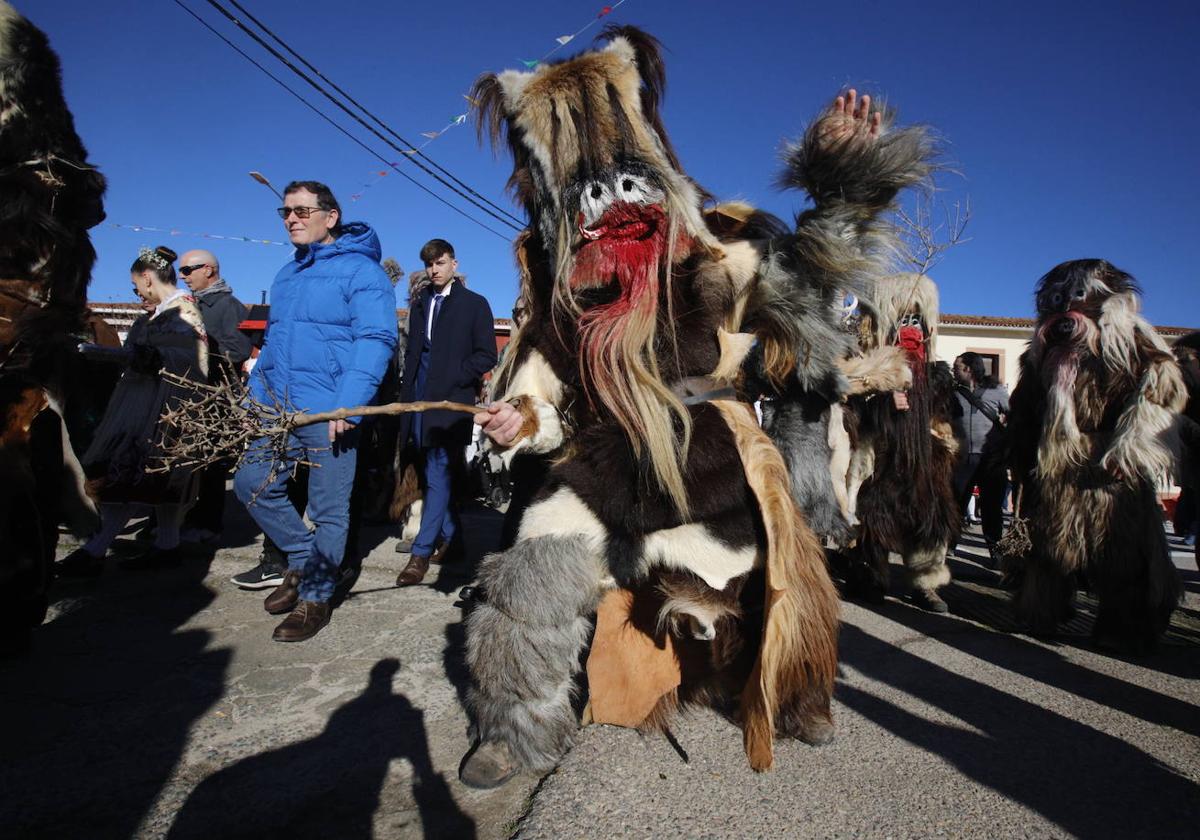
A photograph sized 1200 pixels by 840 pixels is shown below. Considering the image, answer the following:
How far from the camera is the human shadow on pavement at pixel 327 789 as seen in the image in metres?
1.77

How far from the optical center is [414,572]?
4.15 meters

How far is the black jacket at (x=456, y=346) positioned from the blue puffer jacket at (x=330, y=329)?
111cm

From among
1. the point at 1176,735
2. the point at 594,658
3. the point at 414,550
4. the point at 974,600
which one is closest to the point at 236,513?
the point at 414,550

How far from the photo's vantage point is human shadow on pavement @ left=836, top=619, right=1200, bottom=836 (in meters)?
1.95

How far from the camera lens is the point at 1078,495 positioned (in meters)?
3.48

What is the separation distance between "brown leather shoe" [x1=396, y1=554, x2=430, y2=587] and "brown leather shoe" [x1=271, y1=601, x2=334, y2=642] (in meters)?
0.83

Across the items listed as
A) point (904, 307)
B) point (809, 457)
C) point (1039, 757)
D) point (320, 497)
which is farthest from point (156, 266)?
point (1039, 757)

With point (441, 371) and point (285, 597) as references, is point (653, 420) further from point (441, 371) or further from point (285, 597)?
point (441, 371)

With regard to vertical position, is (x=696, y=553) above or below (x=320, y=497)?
above

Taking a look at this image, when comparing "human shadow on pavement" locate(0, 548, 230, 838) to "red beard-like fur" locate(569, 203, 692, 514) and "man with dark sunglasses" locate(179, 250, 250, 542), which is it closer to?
"man with dark sunglasses" locate(179, 250, 250, 542)

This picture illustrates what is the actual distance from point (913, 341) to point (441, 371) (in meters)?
3.22

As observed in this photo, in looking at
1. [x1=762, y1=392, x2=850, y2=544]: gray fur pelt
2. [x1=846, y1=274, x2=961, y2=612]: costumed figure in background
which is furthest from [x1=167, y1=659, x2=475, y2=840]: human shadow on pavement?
[x1=846, y1=274, x2=961, y2=612]: costumed figure in background

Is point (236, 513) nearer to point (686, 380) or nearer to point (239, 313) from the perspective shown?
point (239, 313)

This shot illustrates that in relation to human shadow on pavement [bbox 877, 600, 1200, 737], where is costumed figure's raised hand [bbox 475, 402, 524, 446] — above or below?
above
